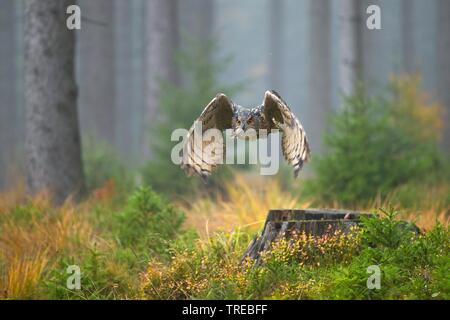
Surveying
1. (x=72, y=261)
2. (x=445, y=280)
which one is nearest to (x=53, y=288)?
(x=72, y=261)

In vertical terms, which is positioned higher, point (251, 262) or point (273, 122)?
point (273, 122)

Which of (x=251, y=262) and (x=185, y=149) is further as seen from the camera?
(x=185, y=149)

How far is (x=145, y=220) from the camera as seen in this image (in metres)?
7.70

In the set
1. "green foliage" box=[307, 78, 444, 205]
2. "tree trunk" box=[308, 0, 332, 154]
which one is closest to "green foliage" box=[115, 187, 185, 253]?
"green foliage" box=[307, 78, 444, 205]

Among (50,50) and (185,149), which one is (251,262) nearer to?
(185,149)

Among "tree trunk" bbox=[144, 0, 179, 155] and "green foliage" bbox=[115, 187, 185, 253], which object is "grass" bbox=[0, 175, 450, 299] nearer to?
"green foliage" bbox=[115, 187, 185, 253]

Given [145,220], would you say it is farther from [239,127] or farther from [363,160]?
[363,160]

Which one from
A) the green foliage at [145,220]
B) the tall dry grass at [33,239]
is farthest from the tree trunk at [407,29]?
the green foliage at [145,220]

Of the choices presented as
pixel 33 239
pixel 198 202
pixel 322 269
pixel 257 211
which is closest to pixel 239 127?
pixel 322 269

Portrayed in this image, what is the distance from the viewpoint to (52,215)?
27.3 ft

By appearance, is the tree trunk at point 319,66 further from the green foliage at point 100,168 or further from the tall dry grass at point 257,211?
the tall dry grass at point 257,211

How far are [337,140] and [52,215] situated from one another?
14.0 feet

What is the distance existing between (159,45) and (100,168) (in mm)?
4961

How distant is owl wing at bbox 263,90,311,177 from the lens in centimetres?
610
